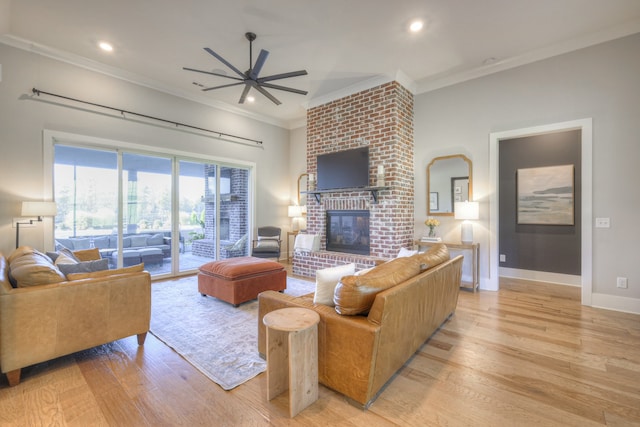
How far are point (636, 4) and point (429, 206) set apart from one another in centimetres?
315

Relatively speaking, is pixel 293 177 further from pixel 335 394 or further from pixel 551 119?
pixel 335 394

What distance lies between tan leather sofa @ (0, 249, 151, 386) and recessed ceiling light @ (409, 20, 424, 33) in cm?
386

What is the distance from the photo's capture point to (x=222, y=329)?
2.92 m

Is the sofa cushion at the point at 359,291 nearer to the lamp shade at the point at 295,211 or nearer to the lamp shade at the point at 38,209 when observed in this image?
the lamp shade at the point at 38,209

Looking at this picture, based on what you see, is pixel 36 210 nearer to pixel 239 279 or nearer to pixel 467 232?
pixel 239 279

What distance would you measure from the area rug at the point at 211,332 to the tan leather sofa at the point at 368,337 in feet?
1.18

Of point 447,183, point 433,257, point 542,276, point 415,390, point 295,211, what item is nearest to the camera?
point 415,390

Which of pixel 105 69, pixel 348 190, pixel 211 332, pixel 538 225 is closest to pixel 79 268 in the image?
pixel 211 332

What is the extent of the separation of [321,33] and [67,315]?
376 cm

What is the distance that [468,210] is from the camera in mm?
4203

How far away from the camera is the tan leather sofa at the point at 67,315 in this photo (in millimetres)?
1939

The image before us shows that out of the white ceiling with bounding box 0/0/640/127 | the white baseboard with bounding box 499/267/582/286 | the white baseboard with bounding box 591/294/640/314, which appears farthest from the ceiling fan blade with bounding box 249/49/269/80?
the white baseboard with bounding box 499/267/582/286

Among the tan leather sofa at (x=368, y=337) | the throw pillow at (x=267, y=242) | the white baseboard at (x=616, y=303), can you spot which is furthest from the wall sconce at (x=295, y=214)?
the white baseboard at (x=616, y=303)

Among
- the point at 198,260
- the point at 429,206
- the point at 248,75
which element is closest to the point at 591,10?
the point at 429,206
